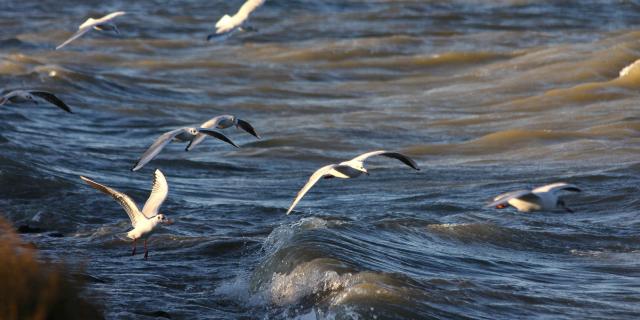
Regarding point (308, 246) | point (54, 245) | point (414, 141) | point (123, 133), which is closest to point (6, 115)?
point (123, 133)

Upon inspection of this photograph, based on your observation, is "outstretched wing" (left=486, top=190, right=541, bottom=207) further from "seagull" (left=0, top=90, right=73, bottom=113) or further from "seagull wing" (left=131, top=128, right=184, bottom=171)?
"seagull" (left=0, top=90, right=73, bottom=113)

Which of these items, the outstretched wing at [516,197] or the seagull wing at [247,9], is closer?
the outstretched wing at [516,197]

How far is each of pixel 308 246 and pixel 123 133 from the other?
9.30 m

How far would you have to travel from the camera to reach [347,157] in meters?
17.0

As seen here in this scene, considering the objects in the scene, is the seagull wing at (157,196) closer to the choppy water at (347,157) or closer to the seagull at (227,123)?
the choppy water at (347,157)

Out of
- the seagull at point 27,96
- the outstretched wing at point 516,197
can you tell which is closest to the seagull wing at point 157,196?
the seagull at point 27,96

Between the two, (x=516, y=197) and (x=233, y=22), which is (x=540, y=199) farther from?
(x=233, y=22)

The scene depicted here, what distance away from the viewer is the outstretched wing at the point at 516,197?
7605 mm

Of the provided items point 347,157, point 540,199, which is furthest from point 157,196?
point 347,157

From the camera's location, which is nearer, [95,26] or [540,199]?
[540,199]

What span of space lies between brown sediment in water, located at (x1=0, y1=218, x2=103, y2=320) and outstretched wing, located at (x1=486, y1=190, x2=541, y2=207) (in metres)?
2.44

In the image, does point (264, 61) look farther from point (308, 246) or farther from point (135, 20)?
point (308, 246)

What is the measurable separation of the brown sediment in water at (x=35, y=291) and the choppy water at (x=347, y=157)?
1.51m

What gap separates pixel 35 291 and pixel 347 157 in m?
10.6
